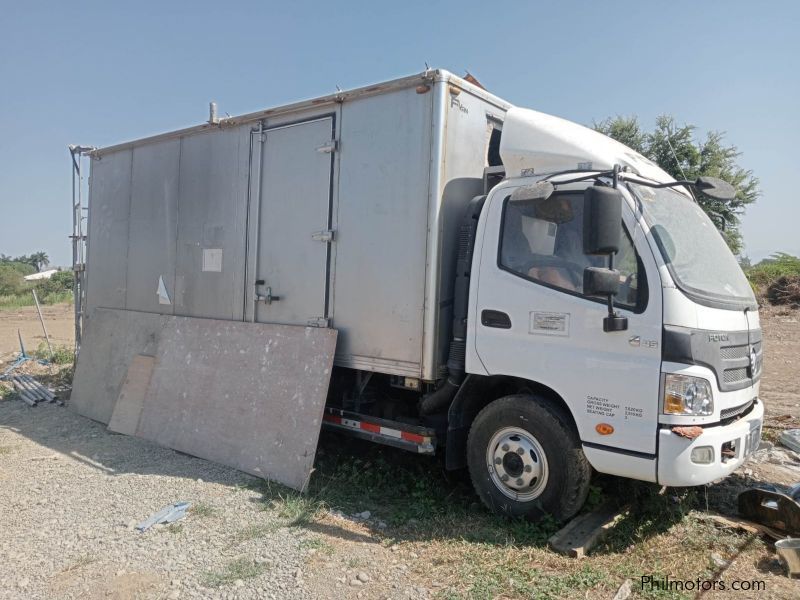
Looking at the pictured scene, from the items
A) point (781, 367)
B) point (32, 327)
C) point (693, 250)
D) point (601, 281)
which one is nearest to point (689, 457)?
point (601, 281)

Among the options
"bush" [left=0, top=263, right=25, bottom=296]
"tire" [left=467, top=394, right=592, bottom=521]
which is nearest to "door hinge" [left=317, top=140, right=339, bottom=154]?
"tire" [left=467, top=394, right=592, bottom=521]

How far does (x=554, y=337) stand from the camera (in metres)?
4.21

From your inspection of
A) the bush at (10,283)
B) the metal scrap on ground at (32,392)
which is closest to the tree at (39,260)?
the bush at (10,283)

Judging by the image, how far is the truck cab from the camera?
3.75 meters

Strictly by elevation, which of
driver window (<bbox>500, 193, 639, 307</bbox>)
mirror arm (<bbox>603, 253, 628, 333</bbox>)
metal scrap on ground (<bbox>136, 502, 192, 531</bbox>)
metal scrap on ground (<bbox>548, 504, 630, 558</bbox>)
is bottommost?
metal scrap on ground (<bbox>136, 502, 192, 531</bbox>)

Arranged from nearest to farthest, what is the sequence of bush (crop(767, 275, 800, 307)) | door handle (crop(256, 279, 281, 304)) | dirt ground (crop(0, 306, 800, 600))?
dirt ground (crop(0, 306, 800, 600)) → door handle (crop(256, 279, 281, 304)) → bush (crop(767, 275, 800, 307))

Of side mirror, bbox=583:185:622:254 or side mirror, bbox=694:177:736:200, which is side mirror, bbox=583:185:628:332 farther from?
side mirror, bbox=694:177:736:200

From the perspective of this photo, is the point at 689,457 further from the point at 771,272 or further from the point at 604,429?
the point at 771,272

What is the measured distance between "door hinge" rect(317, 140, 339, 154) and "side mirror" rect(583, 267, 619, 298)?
9.49ft

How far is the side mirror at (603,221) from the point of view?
3666 millimetres

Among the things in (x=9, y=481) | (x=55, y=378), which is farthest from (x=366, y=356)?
(x=55, y=378)

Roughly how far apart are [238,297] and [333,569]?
11.6 feet

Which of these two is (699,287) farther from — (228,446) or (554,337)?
(228,446)

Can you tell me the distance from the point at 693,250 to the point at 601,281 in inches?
40.3
